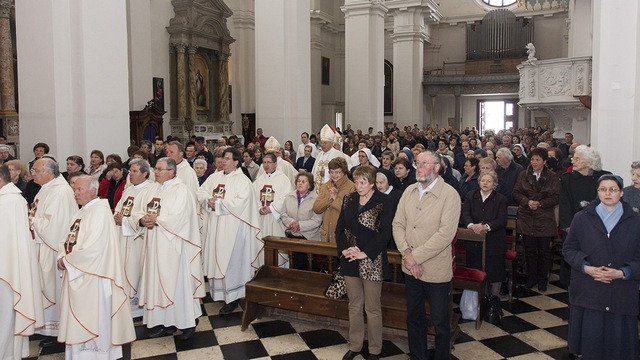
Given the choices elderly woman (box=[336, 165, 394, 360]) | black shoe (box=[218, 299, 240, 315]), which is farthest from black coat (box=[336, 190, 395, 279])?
black shoe (box=[218, 299, 240, 315])

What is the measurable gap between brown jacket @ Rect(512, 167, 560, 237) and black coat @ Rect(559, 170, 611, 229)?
0.85ft

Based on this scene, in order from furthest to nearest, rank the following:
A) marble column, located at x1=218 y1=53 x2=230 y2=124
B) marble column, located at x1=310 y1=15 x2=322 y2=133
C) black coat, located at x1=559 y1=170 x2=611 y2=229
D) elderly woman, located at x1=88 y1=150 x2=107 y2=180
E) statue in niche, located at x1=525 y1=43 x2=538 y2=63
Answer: marble column, located at x1=310 y1=15 x2=322 y2=133, marble column, located at x1=218 y1=53 x2=230 y2=124, statue in niche, located at x1=525 y1=43 x2=538 y2=63, elderly woman, located at x1=88 y1=150 x2=107 y2=180, black coat, located at x1=559 y1=170 x2=611 y2=229

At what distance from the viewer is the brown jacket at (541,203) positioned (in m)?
6.55

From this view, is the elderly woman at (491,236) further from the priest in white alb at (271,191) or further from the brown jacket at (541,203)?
the priest in white alb at (271,191)

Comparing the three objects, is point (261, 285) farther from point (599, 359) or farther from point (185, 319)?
point (599, 359)

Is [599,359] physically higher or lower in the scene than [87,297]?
lower

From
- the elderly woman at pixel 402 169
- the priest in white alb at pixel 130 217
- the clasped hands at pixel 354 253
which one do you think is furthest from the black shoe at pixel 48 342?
the elderly woman at pixel 402 169

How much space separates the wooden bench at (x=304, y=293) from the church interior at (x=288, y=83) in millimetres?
289

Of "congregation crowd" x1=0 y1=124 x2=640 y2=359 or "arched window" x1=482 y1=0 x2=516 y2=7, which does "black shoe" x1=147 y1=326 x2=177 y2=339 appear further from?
"arched window" x1=482 y1=0 x2=516 y2=7

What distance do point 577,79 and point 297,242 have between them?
10.6m

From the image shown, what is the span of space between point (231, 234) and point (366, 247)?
7.37 ft

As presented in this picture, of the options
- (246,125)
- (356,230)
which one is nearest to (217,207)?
(356,230)

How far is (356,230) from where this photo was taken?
4680mm

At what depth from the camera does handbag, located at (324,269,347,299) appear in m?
5.21
